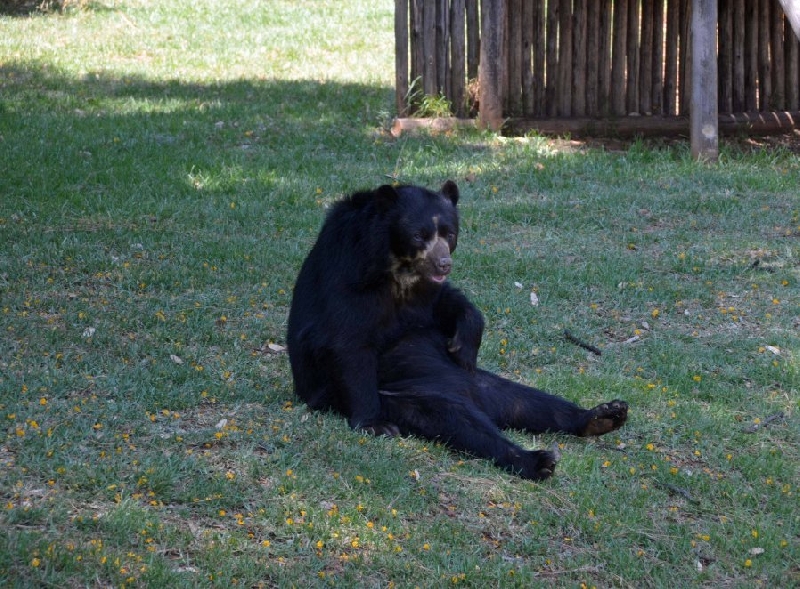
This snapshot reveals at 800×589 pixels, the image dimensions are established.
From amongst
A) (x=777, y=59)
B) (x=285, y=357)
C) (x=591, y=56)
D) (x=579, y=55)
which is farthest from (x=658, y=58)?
(x=285, y=357)

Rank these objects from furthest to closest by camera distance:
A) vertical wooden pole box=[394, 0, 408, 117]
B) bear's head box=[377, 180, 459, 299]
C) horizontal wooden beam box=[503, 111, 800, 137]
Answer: horizontal wooden beam box=[503, 111, 800, 137]
vertical wooden pole box=[394, 0, 408, 117]
bear's head box=[377, 180, 459, 299]

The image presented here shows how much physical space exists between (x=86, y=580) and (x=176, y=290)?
410cm

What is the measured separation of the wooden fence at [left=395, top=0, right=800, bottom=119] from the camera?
1274cm

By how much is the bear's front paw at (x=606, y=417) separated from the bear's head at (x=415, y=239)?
1.12 m

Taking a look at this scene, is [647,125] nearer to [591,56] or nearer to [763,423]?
[591,56]

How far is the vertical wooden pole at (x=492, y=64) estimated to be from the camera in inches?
486

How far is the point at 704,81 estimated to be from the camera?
11.7 m

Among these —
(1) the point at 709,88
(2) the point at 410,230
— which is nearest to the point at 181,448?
(2) the point at 410,230

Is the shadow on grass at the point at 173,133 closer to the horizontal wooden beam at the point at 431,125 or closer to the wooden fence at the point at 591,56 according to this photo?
the horizontal wooden beam at the point at 431,125

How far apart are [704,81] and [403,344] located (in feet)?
23.1

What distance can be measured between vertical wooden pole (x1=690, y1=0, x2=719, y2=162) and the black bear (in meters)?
6.44

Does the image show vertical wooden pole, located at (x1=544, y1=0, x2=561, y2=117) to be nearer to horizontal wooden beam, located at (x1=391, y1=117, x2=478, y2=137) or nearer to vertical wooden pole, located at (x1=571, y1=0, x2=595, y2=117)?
vertical wooden pole, located at (x1=571, y1=0, x2=595, y2=117)

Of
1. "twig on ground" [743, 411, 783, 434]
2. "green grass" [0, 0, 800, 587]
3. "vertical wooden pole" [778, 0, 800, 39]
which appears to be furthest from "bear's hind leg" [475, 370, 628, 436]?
"vertical wooden pole" [778, 0, 800, 39]

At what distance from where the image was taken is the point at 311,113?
13.3 m
